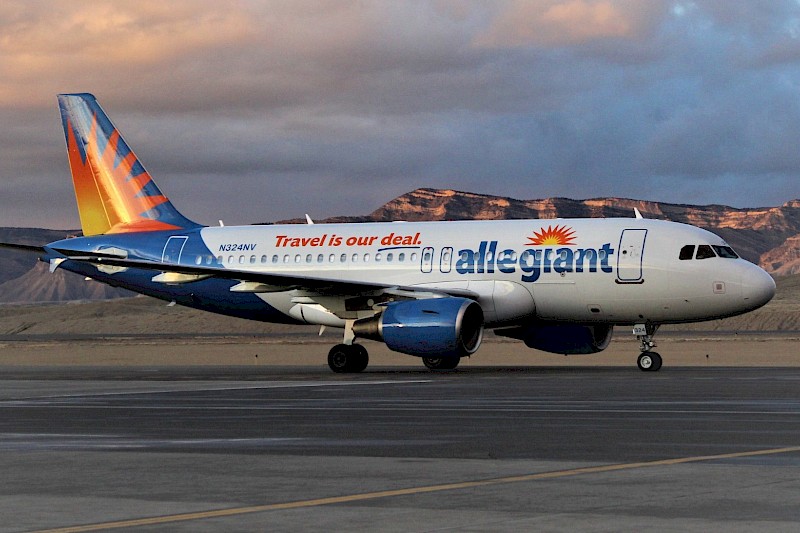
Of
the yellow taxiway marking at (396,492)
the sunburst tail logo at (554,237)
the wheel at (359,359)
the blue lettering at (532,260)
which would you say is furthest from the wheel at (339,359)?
the yellow taxiway marking at (396,492)

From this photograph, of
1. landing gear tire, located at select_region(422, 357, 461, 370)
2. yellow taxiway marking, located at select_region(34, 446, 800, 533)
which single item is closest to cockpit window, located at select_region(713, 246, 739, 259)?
landing gear tire, located at select_region(422, 357, 461, 370)

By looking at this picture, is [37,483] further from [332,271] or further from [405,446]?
[332,271]

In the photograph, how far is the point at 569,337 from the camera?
39.9 metres

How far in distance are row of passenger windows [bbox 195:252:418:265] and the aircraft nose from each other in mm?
8519

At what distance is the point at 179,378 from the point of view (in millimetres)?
35000

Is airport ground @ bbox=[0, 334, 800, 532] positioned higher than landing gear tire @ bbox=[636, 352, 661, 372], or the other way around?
landing gear tire @ bbox=[636, 352, 661, 372]

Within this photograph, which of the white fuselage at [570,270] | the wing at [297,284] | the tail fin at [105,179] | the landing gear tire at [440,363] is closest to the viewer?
the white fuselage at [570,270]

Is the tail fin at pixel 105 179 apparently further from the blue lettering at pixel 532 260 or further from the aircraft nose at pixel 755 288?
the aircraft nose at pixel 755 288

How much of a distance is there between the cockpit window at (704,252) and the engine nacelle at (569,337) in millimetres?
3936

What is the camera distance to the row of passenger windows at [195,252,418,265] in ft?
131

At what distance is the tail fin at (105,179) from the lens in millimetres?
45594

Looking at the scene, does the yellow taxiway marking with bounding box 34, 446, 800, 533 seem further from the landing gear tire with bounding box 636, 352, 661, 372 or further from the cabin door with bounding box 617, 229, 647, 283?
the cabin door with bounding box 617, 229, 647, 283

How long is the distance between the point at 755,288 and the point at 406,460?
24322 mm

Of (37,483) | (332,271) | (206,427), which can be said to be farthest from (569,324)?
(37,483)
